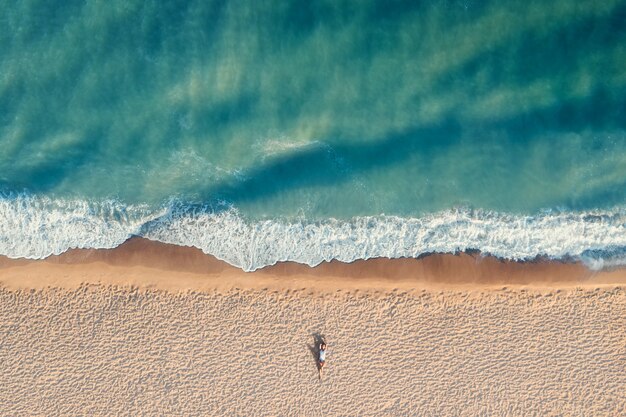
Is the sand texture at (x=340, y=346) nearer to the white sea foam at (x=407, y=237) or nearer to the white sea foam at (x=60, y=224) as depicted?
the white sea foam at (x=407, y=237)

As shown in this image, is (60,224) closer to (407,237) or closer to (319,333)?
(319,333)

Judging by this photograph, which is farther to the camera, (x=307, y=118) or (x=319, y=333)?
(x=307, y=118)

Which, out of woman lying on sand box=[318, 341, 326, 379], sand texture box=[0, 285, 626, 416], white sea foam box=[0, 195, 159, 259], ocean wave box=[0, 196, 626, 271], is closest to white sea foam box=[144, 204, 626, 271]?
ocean wave box=[0, 196, 626, 271]

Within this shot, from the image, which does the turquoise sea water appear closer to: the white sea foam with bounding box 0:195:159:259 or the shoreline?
the white sea foam with bounding box 0:195:159:259

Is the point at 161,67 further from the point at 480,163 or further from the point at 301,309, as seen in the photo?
the point at 480,163

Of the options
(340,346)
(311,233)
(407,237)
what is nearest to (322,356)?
(340,346)

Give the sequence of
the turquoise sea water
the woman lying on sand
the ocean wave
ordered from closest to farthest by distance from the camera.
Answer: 1. the woman lying on sand
2. the ocean wave
3. the turquoise sea water
